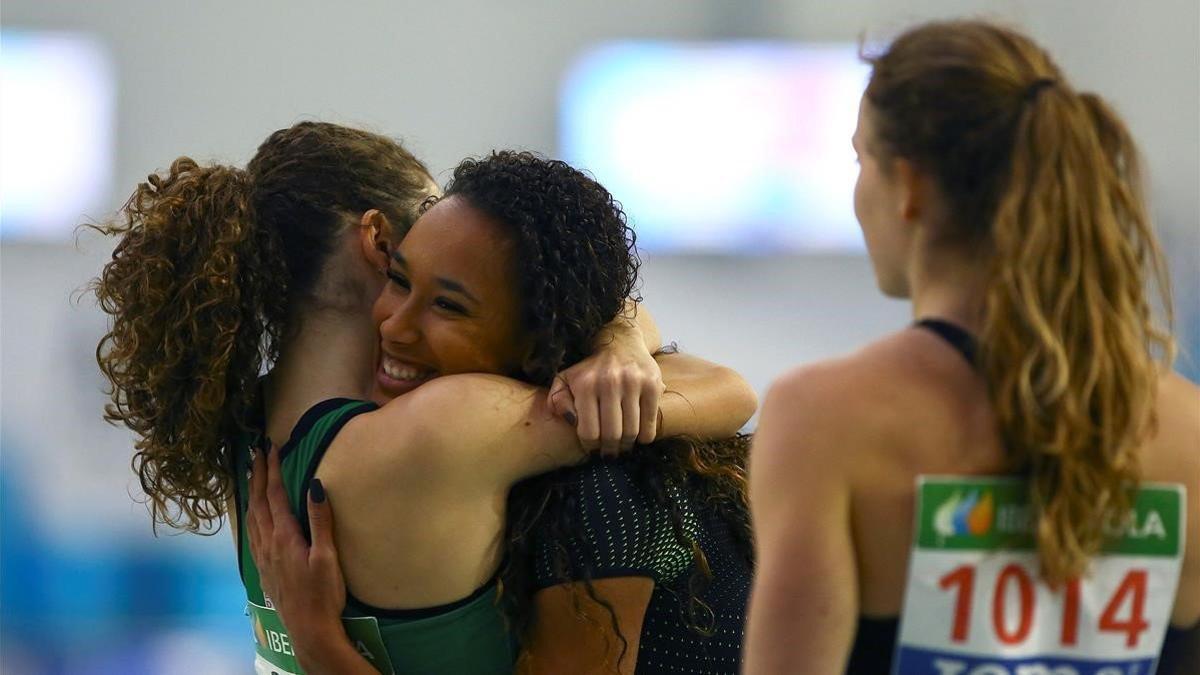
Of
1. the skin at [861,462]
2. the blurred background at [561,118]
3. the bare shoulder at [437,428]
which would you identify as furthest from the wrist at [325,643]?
the blurred background at [561,118]

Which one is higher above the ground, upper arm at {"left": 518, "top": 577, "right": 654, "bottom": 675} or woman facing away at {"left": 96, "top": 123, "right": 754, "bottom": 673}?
woman facing away at {"left": 96, "top": 123, "right": 754, "bottom": 673}

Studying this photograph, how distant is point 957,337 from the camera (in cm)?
104

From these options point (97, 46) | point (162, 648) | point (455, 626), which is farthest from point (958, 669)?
point (97, 46)

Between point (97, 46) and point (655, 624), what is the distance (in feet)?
12.4

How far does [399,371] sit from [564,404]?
7.9 inches

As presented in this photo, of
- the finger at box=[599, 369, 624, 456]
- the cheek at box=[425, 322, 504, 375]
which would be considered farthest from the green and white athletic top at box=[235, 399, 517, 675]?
the finger at box=[599, 369, 624, 456]

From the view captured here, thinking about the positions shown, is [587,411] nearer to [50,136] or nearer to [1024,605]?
[1024,605]

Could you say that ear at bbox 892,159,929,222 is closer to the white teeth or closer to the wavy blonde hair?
the wavy blonde hair

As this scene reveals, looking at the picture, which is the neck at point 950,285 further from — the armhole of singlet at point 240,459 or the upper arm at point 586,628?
the armhole of singlet at point 240,459

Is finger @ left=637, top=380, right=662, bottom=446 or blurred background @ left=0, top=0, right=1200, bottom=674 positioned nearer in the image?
finger @ left=637, top=380, right=662, bottom=446

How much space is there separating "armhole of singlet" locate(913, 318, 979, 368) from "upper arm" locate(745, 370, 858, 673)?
0.09 meters

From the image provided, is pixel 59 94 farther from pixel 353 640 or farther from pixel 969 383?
pixel 969 383

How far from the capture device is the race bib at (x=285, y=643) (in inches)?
57.5

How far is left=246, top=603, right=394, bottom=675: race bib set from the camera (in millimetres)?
1461
